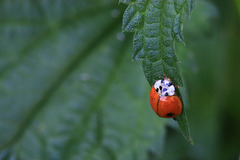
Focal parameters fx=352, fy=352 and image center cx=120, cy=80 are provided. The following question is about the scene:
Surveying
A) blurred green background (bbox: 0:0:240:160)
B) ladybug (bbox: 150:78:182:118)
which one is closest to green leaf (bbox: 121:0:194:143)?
ladybug (bbox: 150:78:182:118)

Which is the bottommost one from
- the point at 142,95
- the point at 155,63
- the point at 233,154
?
the point at 233,154

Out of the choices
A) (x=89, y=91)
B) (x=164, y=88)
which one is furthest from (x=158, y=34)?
(x=89, y=91)

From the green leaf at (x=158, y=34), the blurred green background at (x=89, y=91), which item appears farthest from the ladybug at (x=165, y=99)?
the blurred green background at (x=89, y=91)

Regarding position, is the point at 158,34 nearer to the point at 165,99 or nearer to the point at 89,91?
the point at 165,99

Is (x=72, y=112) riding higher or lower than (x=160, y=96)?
lower

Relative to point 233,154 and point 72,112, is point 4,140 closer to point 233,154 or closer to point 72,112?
point 72,112

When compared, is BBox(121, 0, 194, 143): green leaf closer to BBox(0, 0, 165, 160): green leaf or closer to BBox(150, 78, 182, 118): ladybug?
BBox(150, 78, 182, 118): ladybug

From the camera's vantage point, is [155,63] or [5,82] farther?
[5,82]

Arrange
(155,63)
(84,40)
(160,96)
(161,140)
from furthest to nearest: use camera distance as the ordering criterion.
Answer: (84,40) → (161,140) → (160,96) → (155,63)

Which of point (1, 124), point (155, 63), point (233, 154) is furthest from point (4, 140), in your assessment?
point (233, 154)

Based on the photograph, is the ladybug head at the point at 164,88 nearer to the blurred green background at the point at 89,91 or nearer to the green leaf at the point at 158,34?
the green leaf at the point at 158,34
